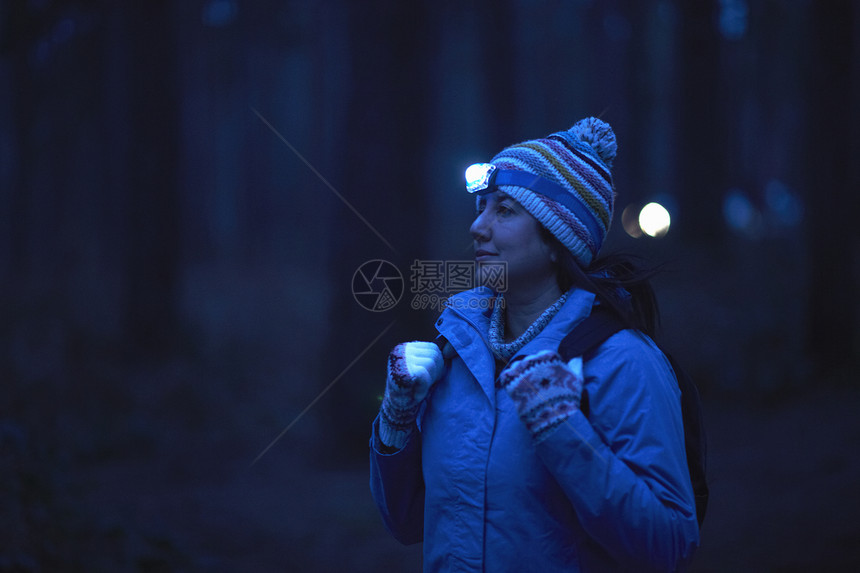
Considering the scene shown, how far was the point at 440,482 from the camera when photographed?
2160 millimetres

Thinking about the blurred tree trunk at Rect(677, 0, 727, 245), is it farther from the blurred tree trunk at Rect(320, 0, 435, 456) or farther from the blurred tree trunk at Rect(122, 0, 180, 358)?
the blurred tree trunk at Rect(122, 0, 180, 358)

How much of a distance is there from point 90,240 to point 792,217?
67.3 feet

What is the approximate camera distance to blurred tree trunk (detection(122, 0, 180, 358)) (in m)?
10.2

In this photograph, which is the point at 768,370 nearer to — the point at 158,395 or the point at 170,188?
the point at 158,395

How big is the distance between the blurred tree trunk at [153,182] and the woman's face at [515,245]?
28.9 feet

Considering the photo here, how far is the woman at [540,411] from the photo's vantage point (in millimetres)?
1851

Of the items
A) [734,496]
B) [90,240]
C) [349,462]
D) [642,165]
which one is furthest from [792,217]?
[90,240]

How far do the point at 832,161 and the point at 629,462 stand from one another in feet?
27.9

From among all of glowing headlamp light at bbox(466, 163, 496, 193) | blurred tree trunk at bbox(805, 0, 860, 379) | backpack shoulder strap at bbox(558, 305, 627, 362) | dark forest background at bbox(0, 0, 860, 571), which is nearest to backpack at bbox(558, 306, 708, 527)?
backpack shoulder strap at bbox(558, 305, 627, 362)

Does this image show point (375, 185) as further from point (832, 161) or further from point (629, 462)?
A: point (832, 161)

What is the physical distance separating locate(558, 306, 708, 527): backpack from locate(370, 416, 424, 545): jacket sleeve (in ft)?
2.14

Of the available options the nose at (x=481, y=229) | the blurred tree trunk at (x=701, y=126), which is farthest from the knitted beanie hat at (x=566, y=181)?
the blurred tree trunk at (x=701, y=126)

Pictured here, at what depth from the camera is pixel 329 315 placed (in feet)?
21.0

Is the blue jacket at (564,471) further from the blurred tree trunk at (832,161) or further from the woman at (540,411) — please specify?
the blurred tree trunk at (832,161)
